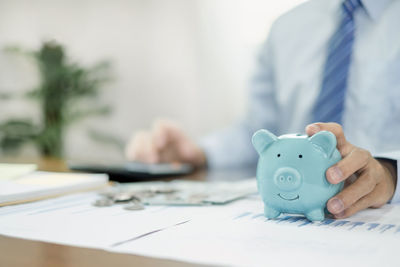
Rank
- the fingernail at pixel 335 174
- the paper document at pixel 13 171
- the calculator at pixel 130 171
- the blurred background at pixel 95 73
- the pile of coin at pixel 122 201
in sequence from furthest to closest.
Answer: the blurred background at pixel 95 73, the calculator at pixel 130 171, the paper document at pixel 13 171, the pile of coin at pixel 122 201, the fingernail at pixel 335 174

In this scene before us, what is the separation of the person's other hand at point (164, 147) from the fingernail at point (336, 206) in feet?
2.09

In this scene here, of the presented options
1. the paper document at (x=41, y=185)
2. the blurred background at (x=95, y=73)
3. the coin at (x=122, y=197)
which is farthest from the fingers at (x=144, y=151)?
the blurred background at (x=95, y=73)

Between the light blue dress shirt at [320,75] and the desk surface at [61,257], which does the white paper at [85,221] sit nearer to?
the desk surface at [61,257]

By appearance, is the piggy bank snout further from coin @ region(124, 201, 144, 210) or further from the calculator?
the calculator

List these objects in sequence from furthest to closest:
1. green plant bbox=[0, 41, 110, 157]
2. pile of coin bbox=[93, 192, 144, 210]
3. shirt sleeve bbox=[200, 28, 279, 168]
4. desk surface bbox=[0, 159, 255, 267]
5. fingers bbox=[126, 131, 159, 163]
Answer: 1. green plant bbox=[0, 41, 110, 157]
2. shirt sleeve bbox=[200, 28, 279, 168]
3. fingers bbox=[126, 131, 159, 163]
4. pile of coin bbox=[93, 192, 144, 210]
5. desk surface bbox=[0, 159, 255, 267]

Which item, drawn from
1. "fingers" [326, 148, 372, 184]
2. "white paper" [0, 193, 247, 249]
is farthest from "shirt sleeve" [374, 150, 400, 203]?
"white paper" [0, 193, 247, 249]

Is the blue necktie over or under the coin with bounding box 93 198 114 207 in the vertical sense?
over

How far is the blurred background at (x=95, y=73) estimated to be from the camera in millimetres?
2629

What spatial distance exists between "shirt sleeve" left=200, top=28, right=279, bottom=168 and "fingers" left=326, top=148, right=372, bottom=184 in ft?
2.35

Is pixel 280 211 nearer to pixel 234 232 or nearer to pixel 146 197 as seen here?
pixel 234 232

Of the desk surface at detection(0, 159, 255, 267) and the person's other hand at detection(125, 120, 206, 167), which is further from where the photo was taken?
the person's other hand at detection(125, 120, 206, 167)

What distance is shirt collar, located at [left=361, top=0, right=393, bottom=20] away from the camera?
75 centimetres

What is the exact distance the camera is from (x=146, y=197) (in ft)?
1.94

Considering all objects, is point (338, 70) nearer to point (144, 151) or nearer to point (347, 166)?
point (347, 166)
